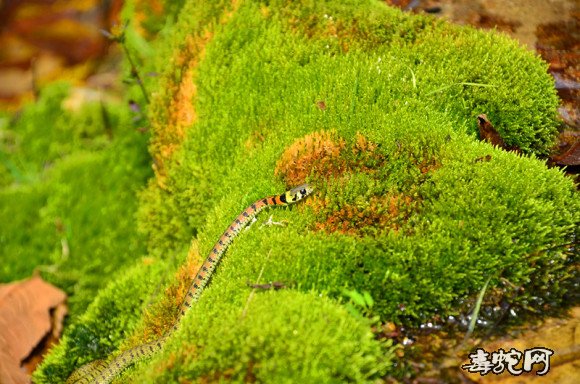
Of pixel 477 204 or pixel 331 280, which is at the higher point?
pixel 477 204

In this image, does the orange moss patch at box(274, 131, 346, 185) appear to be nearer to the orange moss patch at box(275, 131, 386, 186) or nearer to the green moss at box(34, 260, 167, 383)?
the orange moss patch at box(275, 131, 386, 186)

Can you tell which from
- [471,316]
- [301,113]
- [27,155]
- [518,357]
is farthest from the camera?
[27,155]

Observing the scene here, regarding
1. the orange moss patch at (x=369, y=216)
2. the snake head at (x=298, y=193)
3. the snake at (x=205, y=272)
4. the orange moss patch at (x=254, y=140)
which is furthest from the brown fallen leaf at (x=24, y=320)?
the orange moss patch at (x=369, y=216)

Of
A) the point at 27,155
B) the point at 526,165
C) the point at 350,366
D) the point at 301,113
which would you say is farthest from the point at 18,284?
the point at 526,165

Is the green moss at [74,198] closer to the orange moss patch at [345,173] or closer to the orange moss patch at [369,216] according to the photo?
the orange moss patch at [345,173]

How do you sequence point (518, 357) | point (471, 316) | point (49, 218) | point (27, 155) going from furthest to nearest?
point (27, 155), point (49, 218), point (471, 316), point (518, 357)

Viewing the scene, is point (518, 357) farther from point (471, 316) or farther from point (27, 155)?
point (27, 155)
